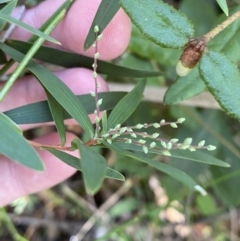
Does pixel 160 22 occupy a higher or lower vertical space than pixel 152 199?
higher

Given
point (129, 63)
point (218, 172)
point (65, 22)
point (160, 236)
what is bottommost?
point (160, 236)

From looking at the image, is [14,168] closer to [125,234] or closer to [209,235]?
[125,234]

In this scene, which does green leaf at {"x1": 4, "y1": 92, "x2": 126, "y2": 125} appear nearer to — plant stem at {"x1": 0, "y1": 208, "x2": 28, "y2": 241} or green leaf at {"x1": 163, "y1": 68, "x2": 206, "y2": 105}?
green leaf at {"x1": 163, "y1": 68, "x2": 206, "y2": 105}

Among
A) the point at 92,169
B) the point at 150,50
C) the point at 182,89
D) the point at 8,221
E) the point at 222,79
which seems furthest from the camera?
the point at 8,221

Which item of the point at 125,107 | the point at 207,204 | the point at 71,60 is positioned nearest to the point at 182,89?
the point at 125,107

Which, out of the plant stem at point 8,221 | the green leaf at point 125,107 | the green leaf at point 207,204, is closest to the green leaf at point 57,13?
the green leaf at point 125,107

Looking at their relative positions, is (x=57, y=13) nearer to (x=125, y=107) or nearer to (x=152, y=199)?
(x=125, y=107)

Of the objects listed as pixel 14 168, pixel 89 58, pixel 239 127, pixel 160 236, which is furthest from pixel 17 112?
pixel 160 236
